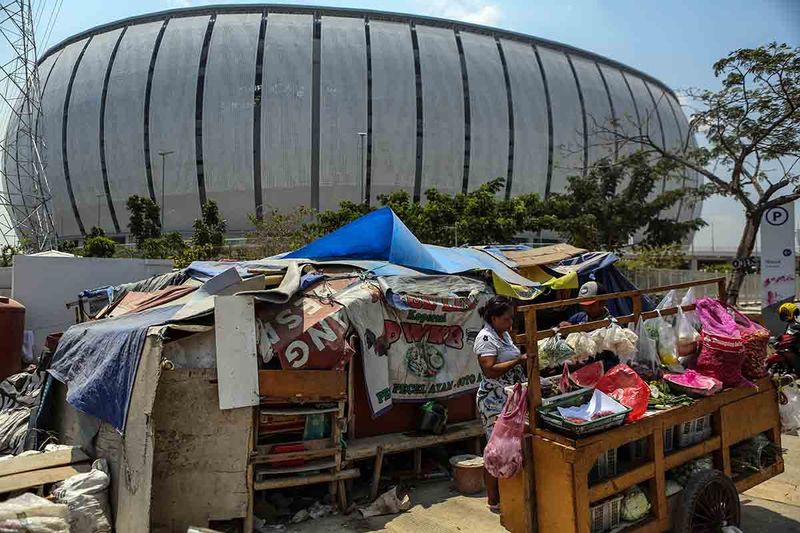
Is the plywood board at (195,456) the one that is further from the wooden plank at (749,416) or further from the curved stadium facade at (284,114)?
the curved stadium facade at (284,114)

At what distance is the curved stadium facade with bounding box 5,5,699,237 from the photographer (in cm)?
4212

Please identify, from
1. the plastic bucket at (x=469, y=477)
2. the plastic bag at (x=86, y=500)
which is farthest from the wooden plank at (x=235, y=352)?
the plastic bucket at (x=469, y=477)

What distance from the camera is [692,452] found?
12.6 ft

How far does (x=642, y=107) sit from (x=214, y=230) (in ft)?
147

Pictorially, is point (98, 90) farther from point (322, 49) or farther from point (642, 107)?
point (642, 107)

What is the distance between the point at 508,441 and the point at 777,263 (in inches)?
383

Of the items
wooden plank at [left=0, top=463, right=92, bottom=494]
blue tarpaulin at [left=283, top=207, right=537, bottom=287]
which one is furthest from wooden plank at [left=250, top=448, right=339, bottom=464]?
blue tarpaulin at [left=283, top=207, right=537, bottom=287]

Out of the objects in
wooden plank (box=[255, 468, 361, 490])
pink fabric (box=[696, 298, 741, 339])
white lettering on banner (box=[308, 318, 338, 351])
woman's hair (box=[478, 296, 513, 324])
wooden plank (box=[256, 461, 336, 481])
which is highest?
woman's hair (box=[478, 296, 513, 324])

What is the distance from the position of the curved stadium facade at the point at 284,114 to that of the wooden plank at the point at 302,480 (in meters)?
38.3

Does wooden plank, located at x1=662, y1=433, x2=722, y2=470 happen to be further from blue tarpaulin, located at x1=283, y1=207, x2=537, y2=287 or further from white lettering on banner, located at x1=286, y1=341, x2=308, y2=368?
blue tarpaulin, located at x1=283, y1=207, x2=537, y2=287

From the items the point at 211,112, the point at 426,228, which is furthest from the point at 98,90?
the point at 426,228

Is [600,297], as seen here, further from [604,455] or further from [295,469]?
[295,469]

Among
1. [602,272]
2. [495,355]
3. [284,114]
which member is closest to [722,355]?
[495,355]

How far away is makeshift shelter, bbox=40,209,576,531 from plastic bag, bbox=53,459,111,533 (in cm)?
11
